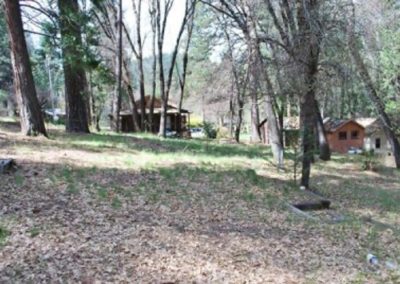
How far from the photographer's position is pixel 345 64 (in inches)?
407

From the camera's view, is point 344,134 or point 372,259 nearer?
point 372,259

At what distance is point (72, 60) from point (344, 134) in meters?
29.8

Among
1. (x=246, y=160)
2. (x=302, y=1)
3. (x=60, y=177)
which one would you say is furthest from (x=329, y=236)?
(x=246, y=160)

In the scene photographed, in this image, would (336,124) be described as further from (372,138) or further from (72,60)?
(72,60)

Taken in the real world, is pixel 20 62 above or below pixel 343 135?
above

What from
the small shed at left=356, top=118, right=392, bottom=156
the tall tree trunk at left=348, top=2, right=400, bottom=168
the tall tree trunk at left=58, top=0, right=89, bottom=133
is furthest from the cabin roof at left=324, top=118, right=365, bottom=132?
the tall tree trunk at left=58, top=0, right=89, bottom=133

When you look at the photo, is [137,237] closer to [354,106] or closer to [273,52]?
[273,52]

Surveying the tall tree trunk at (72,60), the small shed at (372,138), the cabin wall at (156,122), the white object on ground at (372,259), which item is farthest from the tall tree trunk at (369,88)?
the cabin wall at (156,122)

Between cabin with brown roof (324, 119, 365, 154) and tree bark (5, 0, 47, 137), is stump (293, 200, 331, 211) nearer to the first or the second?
tree bark (5, 0, 47, 137)

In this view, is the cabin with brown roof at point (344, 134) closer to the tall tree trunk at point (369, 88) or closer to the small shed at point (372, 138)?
the small shed at point (372, 138)

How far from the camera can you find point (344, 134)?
36969mm

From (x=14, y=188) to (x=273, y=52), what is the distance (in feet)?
23.0

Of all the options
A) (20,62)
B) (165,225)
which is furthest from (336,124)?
(165,225)

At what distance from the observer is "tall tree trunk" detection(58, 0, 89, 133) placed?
35.1 ft
